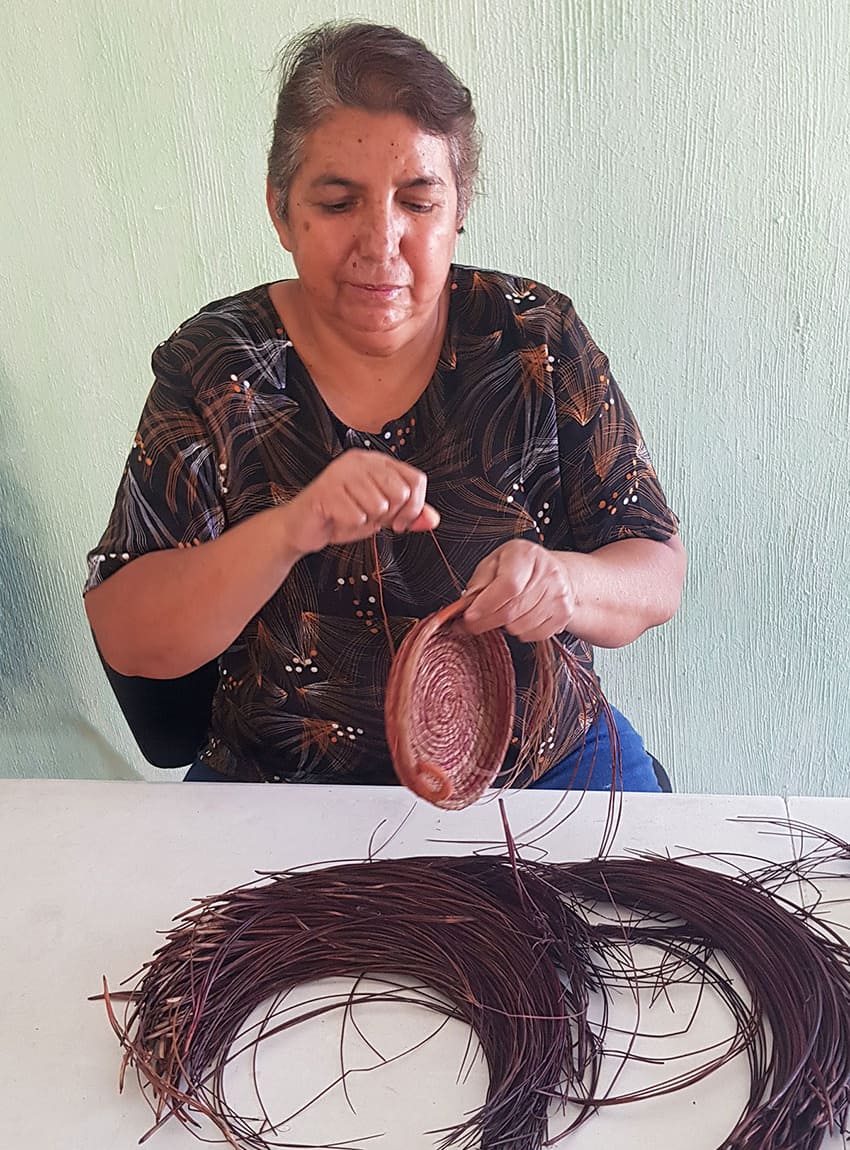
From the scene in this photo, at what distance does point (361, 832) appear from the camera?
1.27 metres

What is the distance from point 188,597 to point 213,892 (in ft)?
1.09

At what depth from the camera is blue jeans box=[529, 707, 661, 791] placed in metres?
1.47

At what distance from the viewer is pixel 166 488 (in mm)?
1394

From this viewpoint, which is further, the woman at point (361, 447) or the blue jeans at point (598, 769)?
the blue jeans at point (598, 769)

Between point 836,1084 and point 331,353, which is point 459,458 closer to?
point 331,353

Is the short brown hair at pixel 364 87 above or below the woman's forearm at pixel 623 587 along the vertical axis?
above

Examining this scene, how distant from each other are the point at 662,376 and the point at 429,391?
66 cm

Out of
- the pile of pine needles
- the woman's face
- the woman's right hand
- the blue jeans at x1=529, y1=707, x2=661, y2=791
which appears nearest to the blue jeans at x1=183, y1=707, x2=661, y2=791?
the blue jeans at x1=529, y1=707, x2=661, y2=791

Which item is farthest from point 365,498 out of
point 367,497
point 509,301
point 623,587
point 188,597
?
point 509,301

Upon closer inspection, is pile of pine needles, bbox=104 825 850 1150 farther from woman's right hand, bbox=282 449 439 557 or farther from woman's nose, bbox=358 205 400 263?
woman's nose, bbox=358 205 400 263

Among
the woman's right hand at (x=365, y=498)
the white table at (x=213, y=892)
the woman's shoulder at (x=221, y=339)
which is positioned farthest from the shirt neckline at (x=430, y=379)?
the white table at (x=213, y=892)

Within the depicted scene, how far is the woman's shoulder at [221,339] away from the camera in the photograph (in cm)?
146

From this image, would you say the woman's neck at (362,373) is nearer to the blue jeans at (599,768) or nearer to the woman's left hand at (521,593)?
the woman's left hand at (521,593)

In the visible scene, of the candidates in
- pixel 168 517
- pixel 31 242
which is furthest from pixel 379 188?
pixel 31 242
